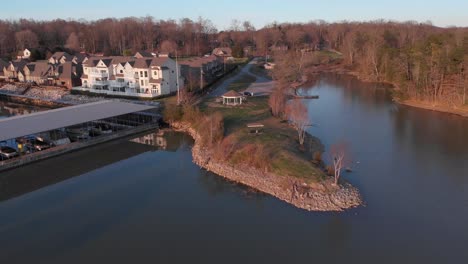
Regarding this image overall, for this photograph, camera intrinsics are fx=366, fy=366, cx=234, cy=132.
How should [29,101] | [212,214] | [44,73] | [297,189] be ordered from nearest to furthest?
1. [212,214]
2. [297,189]
3. [29,101]
4. [44,73]

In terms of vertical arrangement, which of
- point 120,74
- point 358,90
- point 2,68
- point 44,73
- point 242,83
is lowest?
point 358,90

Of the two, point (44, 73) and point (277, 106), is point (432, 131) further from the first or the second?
point (44, 73)

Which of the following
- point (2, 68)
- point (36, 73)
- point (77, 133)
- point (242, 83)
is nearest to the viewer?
point (77, 133)

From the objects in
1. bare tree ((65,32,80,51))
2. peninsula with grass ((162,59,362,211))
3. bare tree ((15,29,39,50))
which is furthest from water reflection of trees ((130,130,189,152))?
bare tree ((15,29,39,50))

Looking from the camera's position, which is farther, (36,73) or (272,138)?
(36,73)

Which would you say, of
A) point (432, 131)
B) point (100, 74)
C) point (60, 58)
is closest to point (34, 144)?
point (100, 74)

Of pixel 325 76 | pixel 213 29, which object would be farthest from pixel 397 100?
pixel 213 29

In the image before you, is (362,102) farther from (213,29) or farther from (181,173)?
(213,29)
